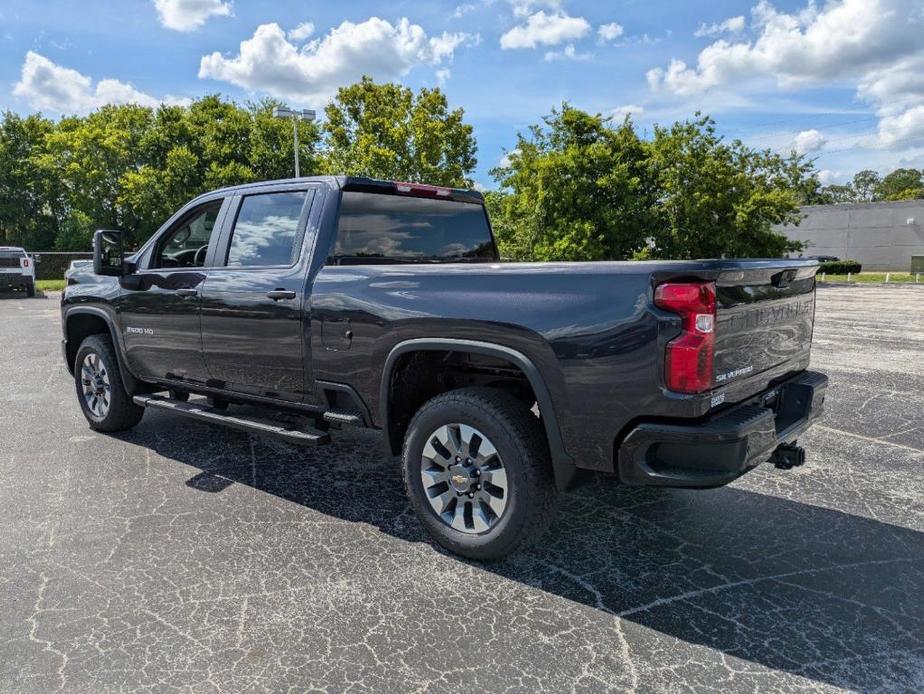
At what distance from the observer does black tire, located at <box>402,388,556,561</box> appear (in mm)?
3145

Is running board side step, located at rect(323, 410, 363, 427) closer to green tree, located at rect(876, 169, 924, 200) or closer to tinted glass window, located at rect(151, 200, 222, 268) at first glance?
tinted glass window, located at rect(151, 200, 222, 268)

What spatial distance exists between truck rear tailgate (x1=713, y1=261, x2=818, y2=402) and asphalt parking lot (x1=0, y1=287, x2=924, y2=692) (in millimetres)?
958

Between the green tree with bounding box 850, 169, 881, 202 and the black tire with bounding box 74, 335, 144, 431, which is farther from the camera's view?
the green tree with bounding box 850, 169, 881, 202

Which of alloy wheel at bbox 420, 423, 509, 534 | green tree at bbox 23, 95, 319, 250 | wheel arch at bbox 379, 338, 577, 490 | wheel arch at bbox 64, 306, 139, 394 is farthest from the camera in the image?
green tree at bbox 23, 95, 319, 250

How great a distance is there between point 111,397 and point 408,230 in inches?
118

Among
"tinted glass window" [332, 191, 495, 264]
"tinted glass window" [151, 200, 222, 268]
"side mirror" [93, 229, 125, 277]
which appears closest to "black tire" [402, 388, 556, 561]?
"tinted glass window" [332, 191, 495, 264]

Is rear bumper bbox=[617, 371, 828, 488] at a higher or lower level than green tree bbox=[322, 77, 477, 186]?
lower

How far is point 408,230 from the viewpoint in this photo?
4438 millimetres

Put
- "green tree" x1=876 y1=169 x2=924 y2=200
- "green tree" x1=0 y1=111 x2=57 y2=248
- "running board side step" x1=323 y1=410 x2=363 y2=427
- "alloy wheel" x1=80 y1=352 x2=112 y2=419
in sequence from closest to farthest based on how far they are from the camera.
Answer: "running board side step" x1=323 y1=410 x2=363 y2=427, "alloy wheel" x1=80 y1=352 x2=112 y2=419, "green tree" x1=0 y1=111 x2=57 y2=248, "green tree" x1=876 y1=169 x2=924 y2=200

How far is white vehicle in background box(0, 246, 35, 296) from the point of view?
22.3m

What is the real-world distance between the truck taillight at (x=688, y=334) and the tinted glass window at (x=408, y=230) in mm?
2048

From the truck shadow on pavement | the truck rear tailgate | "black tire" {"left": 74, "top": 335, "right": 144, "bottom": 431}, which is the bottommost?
the truck shadow on pavement

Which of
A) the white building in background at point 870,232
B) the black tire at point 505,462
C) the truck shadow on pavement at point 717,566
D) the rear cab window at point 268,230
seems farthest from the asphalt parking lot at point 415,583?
the white building in background at point 870,232

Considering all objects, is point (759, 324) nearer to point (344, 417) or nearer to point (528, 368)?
point (528, 368)
